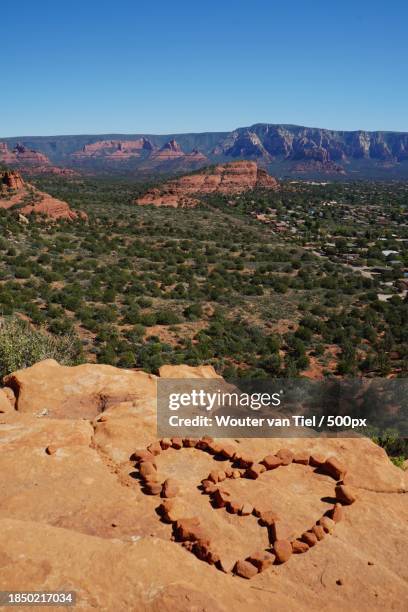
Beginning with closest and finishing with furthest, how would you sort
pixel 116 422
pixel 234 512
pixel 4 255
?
pixel 234 512, pixel 116 422, pixel 4 255

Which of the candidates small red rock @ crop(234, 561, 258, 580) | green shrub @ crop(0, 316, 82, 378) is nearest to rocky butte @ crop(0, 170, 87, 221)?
green shrub @ crop(0, 316, 82, 378)

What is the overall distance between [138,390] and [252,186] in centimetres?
13076

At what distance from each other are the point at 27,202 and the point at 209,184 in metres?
67.6

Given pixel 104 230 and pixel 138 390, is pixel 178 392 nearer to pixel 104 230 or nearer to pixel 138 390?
pixel 138 390

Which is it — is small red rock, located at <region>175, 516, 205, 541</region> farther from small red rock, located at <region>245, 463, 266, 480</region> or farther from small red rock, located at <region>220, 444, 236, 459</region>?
small red rock, located at <region>220, 444, 236, 459</region>

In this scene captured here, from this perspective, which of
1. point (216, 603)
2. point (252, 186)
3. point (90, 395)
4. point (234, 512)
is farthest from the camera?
point (252, 186)

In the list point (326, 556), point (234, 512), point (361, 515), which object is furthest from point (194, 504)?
point (361, 515)

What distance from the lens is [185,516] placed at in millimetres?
7508

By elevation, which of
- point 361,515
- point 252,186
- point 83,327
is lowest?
point 83,327

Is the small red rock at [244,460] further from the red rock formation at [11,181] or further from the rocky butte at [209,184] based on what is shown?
the rocky butte at [209,184]

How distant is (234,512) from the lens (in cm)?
789

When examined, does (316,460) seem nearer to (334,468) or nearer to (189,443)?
(334,468)

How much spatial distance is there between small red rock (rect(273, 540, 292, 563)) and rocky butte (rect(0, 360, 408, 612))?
2 cm

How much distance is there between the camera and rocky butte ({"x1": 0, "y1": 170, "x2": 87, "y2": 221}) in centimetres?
6462
